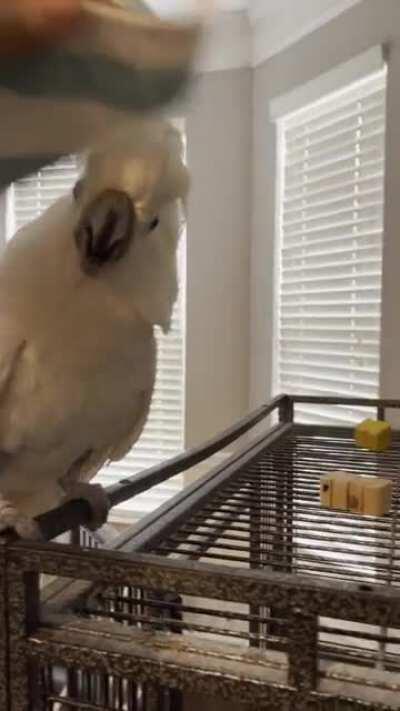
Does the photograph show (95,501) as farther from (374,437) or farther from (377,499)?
(374,437)

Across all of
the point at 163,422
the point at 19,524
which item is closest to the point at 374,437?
the point at 19,524

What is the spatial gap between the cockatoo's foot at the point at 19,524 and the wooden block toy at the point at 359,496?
1.46 ft

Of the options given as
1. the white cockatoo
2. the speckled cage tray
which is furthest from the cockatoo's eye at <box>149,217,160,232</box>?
the speckled cage tray

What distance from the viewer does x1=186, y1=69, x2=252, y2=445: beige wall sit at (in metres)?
2.28

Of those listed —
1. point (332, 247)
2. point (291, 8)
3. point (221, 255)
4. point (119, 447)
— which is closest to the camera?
point (119, 447)

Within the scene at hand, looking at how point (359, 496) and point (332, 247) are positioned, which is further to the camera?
point (332, 247)

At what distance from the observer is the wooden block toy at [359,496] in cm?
86

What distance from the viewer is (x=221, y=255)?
231 cm

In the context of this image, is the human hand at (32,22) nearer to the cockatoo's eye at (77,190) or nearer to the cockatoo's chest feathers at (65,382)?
the cockatoo's eye at (77,190)

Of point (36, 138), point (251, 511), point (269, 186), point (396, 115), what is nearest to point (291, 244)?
point (269, 186)

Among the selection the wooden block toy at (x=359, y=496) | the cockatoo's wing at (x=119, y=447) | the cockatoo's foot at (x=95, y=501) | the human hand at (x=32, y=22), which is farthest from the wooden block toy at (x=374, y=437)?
the human hand at (x=32, y=22)

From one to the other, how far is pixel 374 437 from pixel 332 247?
0.90 meters

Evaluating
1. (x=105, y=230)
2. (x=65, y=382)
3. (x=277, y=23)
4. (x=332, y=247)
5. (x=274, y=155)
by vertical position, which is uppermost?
(x=277, y=23)

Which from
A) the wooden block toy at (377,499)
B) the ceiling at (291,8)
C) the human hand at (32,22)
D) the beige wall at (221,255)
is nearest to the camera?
the human hand at (32,22)
